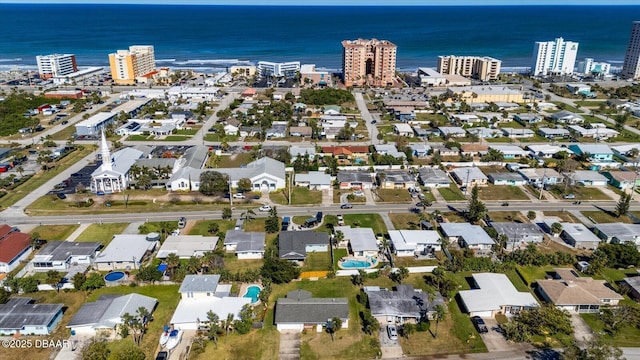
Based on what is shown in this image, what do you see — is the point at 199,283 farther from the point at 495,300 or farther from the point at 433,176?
the point at 433,176

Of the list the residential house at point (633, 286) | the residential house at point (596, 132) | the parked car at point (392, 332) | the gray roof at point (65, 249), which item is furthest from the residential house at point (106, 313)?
the residential house at point (596, 132)

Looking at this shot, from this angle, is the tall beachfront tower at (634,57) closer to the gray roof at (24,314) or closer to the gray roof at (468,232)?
the gray roof at (468,232)

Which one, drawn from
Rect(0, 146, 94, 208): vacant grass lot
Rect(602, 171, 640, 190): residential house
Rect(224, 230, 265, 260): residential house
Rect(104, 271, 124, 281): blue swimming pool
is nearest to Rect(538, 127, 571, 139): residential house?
Rect(602, 171, 640, 190): residential house

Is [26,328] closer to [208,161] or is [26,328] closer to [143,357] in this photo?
[143,357]

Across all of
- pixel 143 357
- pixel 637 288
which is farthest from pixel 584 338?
pixel 143 357

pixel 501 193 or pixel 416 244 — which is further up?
pixel 501 193

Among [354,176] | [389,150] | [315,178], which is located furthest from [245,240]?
[389,150]
